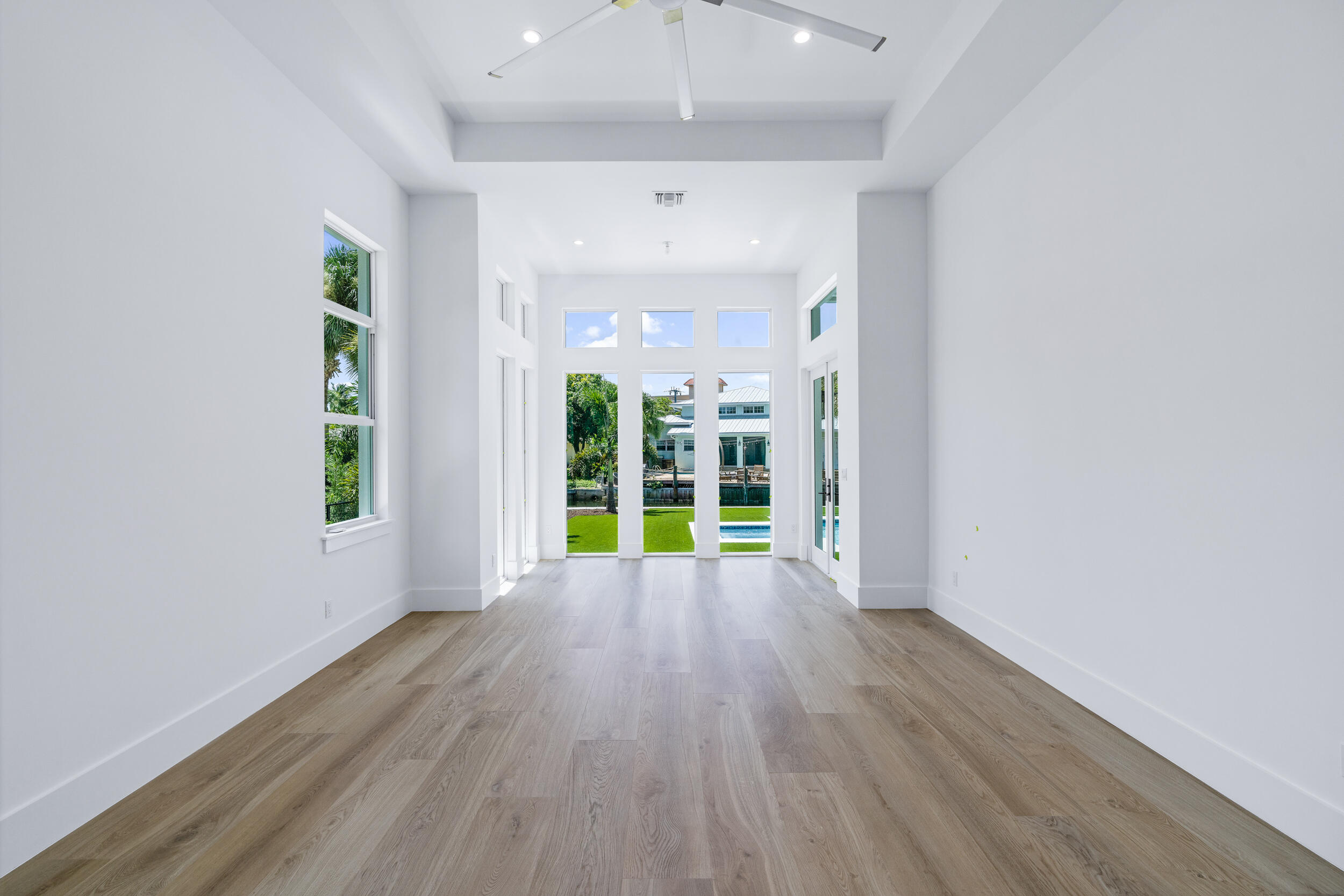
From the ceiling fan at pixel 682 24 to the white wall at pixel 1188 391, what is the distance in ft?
3.68

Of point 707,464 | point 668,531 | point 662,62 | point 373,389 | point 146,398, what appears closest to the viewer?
point 146,398

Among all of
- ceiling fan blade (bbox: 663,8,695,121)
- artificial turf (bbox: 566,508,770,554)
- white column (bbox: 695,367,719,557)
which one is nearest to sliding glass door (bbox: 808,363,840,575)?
artificial turf (bbox: 566,508,770,554)

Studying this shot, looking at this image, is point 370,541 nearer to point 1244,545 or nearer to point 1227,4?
point 1244,545

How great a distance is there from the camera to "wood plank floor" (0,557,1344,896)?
1.74 metres

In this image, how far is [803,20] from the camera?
8.91 ft

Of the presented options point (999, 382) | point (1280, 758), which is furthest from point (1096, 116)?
point (1280, 758)

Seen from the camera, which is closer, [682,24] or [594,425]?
[682,24]

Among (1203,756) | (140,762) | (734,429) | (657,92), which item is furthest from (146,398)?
(734,429)

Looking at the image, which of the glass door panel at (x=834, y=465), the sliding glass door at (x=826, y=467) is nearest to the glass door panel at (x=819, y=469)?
the sliding glass door at (x=826, y=467)

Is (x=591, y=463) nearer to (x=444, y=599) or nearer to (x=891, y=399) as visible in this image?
(x=444, y=599)

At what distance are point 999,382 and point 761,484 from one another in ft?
11.8

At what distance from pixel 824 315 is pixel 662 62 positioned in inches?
→ 123

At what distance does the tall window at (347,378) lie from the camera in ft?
12.1

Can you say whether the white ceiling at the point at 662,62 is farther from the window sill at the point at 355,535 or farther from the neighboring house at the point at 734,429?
the neighboring house at the point at 734,429
